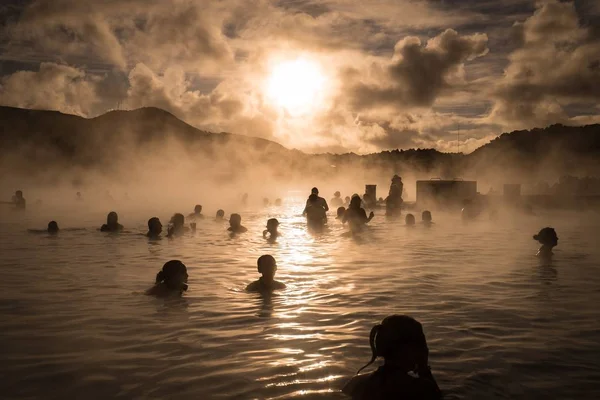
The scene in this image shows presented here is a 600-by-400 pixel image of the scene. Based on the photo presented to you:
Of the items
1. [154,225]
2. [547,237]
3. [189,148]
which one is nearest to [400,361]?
[547,237]

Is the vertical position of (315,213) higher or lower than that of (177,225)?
A: higher

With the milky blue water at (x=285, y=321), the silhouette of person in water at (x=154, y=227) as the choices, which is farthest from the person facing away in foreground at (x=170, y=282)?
the silhouette of person in water at (x=154, y=227)

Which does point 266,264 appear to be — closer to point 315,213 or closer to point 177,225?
point 177,225

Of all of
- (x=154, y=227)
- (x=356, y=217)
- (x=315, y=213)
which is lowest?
(x=154, y=227)

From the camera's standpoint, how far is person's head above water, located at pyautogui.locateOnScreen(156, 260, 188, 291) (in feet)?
26.2

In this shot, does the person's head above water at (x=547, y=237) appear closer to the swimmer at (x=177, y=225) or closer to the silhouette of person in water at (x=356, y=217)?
the silhouette of person in water at (x=356, y=217)

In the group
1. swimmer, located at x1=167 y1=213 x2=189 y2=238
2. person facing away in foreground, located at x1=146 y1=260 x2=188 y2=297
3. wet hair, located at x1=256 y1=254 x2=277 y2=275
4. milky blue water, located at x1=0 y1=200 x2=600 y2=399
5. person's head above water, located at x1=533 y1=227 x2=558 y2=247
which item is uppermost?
swimmer, located at x1=167 y1=213 x2=189 y2=238

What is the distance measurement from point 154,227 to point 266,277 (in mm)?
8257

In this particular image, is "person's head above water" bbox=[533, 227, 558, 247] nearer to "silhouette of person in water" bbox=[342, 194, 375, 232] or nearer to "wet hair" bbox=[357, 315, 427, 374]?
"silhouette of person in water" bbox=[342, 194, 375, 232]

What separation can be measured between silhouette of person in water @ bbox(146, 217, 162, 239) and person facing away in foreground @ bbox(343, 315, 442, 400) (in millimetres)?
12890

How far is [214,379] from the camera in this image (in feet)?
15.2

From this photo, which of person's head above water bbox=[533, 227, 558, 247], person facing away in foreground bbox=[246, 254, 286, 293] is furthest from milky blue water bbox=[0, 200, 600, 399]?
person's head above water bbox=[533, 227, 558, 247]

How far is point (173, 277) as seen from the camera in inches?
316

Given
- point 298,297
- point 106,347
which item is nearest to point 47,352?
point 106,347
